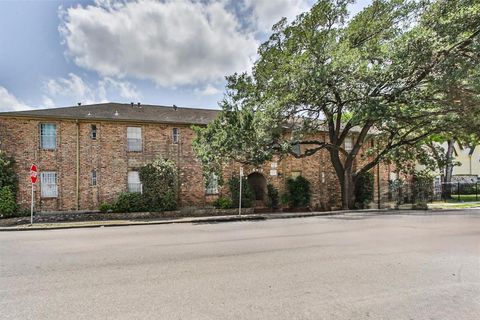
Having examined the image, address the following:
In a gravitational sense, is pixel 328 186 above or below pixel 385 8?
below

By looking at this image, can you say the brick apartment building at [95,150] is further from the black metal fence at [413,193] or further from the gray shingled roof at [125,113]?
the black metal fence at [413,193]

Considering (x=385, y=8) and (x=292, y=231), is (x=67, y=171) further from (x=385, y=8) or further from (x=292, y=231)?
(x=385, y=8)

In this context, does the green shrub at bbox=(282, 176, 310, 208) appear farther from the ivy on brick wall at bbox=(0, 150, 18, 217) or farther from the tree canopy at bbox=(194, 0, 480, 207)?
the ivy on brick wall at bbox=(0, 150, 18, 217)

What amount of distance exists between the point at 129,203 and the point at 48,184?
16.4ft

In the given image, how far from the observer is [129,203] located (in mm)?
18703

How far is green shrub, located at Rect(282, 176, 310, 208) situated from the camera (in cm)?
2397

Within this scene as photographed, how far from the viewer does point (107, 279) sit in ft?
19.2

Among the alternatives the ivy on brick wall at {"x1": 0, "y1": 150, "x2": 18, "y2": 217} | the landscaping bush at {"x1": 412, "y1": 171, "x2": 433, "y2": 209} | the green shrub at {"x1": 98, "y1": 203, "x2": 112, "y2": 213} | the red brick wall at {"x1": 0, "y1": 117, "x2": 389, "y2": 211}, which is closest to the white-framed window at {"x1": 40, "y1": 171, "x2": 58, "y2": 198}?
the red brick wall at {"x1": 0, "y1": 117, "x2": 389, "y2": 211}

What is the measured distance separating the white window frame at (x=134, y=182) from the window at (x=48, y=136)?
4.70 meters

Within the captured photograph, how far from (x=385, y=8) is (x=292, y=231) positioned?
16.4 metres

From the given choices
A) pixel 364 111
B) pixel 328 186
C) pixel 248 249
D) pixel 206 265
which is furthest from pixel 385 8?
pixel 206 265

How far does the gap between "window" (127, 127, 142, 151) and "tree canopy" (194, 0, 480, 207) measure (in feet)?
13.6

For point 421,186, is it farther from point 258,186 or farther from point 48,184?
point 48,184

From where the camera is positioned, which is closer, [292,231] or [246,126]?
[292,231]
